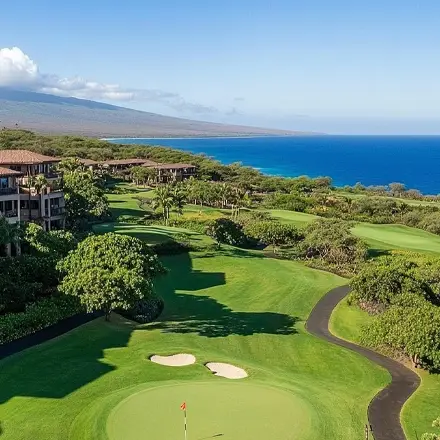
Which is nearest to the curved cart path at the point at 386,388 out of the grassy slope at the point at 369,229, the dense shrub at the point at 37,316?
the dense shrub at the point at 37,316

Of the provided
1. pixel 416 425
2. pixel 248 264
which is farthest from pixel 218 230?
pixel 416 425

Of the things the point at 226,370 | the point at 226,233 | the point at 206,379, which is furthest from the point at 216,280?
the point at 206,379

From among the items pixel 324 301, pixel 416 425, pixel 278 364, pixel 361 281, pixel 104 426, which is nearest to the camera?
pixel 104 426

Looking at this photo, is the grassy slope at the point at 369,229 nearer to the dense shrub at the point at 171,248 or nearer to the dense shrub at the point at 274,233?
the dense shrub at the point at 274,233

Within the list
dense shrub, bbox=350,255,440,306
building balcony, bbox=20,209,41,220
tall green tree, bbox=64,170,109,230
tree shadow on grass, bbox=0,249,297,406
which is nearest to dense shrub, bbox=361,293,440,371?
dense shrub, bbox=350,255,440,306

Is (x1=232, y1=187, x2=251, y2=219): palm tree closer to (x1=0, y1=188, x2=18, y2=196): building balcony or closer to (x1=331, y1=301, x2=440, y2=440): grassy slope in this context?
(x1=0, y1=188, x2=18, y2=196): building balcony

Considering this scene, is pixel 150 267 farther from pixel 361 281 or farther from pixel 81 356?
pixel 361 281
